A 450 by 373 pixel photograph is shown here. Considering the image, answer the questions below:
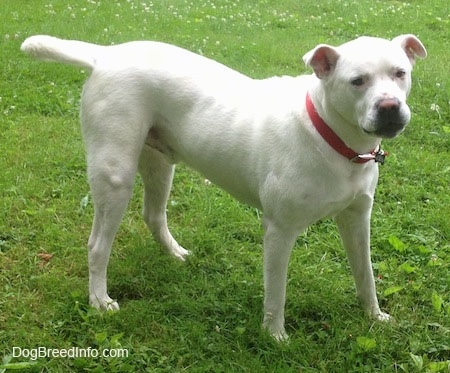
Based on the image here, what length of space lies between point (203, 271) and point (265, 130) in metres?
1.25

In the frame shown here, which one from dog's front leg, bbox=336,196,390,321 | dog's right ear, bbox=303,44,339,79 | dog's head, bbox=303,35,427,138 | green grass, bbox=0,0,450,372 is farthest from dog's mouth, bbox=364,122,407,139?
green grass, bbox=0,0,450,372

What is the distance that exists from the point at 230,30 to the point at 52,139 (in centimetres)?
427

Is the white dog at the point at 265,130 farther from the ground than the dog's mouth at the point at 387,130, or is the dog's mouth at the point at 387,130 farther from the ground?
the dog's mouth at the point at 387,130

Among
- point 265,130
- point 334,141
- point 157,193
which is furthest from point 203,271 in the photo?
point 334,141

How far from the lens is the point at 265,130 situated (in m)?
3.18

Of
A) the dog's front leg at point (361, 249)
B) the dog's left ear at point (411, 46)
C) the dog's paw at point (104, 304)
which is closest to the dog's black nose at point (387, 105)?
the dog's left ear at point (411, 46)

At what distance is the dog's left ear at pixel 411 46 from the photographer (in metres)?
3.03

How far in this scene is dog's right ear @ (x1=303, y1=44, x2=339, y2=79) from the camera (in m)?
2.88

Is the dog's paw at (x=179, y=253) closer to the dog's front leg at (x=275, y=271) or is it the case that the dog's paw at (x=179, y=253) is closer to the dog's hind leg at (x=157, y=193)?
the dog's hind leg at (x=157, y=193)

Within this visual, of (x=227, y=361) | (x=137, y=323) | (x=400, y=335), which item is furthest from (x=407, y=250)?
(x=137, y=323)

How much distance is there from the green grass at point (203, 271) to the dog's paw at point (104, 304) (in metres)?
0.09

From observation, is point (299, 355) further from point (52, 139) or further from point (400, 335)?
point (52, 139)

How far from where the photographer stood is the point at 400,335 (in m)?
3.45

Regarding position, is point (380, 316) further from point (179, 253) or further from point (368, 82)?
point (368, 82)
